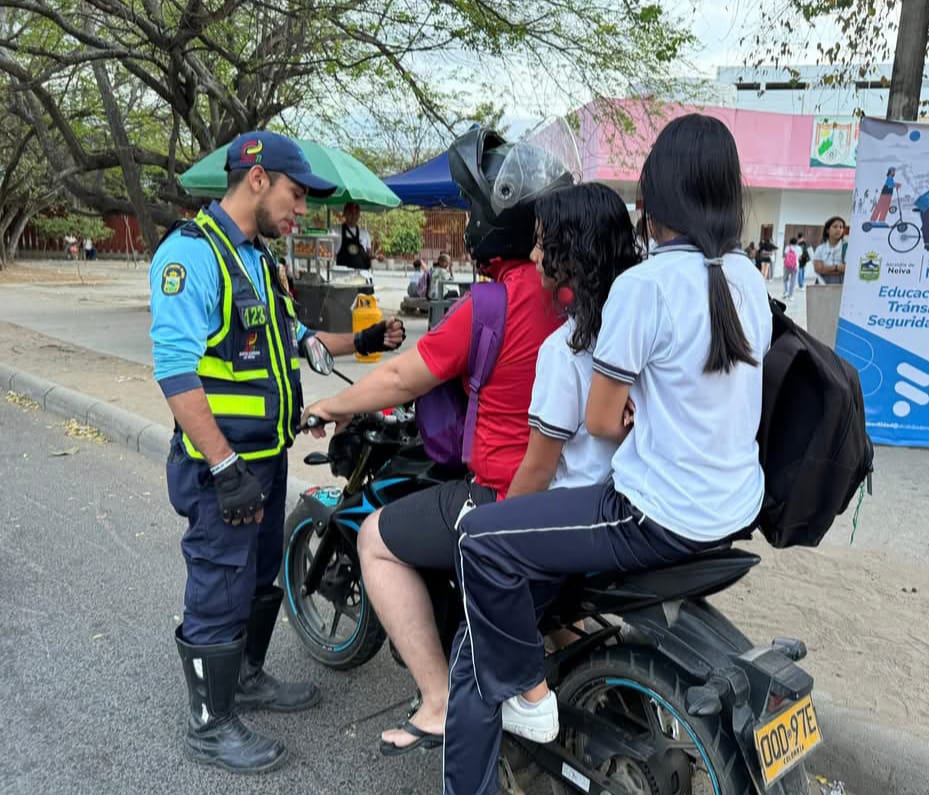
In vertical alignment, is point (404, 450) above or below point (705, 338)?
below

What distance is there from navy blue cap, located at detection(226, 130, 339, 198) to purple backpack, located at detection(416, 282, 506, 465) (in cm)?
76

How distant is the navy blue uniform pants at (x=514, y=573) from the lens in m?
1.86

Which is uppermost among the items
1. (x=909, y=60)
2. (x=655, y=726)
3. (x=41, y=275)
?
(x=909, y=60)

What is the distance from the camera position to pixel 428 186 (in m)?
12.2

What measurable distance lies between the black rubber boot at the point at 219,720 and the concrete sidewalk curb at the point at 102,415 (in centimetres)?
225

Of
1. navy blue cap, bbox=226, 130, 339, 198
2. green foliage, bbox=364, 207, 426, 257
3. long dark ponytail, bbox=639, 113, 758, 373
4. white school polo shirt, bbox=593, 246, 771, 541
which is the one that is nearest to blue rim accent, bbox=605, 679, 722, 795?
white school polo shirt, bbox=593, 246, 771, 541

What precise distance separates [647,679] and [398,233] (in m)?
33.1

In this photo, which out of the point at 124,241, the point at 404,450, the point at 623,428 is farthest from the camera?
the point at 124,241

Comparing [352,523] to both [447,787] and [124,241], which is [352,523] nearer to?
[447,787]

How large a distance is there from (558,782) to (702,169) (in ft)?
5.48

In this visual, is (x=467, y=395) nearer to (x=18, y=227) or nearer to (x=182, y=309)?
(x=182, y=309)

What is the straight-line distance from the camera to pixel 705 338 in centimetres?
170

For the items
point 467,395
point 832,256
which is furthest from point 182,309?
point 832,256

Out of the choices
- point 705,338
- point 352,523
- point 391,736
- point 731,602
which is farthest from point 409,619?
point 731,602
